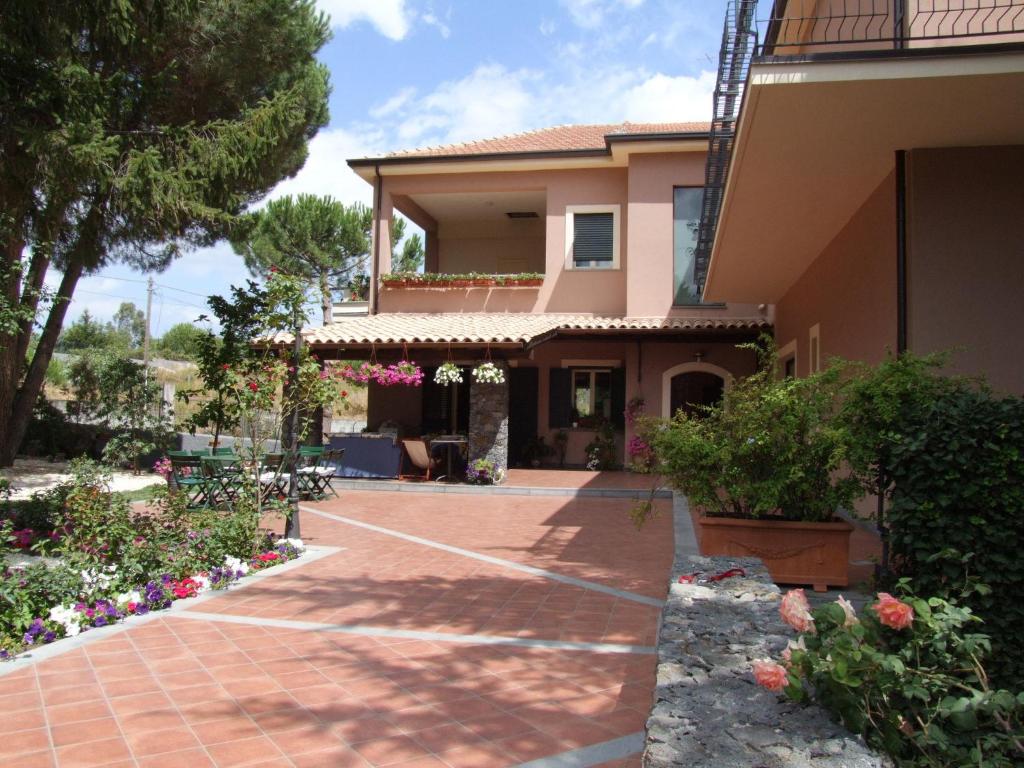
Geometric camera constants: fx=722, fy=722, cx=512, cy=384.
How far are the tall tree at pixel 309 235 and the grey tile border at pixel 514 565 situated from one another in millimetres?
16622

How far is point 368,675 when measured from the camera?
390 centimetres

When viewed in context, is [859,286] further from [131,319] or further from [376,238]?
[131,319]

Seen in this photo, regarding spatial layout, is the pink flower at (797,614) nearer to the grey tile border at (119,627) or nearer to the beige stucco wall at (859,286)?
the grey tile border at (119,627)

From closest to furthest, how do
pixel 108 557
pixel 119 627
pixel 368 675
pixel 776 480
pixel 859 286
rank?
pixel 368 675 → pixel 119 627 → pixel 776 480 → pixel 108 557 → pixel 859 286

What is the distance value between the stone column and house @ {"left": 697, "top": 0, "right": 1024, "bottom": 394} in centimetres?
589

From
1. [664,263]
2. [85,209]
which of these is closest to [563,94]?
[664,263]

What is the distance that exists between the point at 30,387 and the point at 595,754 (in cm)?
1526

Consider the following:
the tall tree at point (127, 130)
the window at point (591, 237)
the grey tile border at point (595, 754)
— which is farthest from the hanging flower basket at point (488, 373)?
the grey tile border at point (595, 754)

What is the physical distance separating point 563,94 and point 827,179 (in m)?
5.14

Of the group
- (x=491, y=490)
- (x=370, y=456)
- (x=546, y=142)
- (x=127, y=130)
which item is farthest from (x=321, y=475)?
(x=546, y=142)

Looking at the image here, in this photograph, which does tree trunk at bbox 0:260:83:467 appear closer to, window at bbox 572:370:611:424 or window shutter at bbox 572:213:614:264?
window shutter at bbox 572:213:614:264

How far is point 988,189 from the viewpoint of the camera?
6.05m

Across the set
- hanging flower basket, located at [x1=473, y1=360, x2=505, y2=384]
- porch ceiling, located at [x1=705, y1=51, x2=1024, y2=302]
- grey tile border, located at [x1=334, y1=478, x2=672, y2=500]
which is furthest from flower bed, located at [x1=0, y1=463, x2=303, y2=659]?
hanging flower basket, located at [x1=473, y1=360, x2=505, y2=384]

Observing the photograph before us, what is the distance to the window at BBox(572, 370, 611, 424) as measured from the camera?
16.2 m
